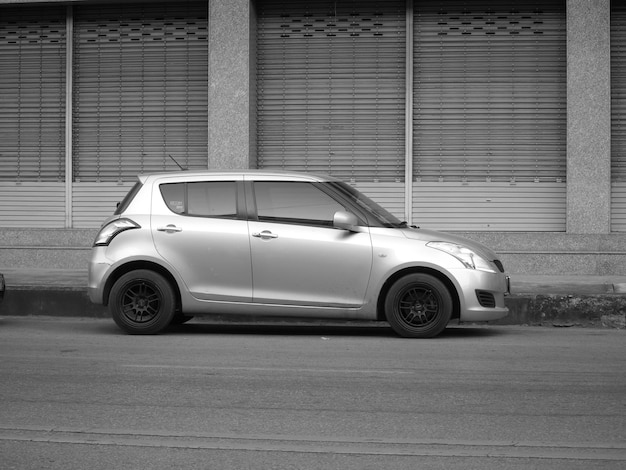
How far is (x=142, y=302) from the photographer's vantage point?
A: 10766mm

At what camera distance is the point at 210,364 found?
8.48 m

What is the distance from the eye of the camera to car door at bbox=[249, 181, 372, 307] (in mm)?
10406

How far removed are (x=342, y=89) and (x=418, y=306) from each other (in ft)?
26.6

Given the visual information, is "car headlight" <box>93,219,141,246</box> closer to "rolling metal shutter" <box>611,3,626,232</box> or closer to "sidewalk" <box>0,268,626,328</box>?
"sidewalk" <box>0,268,626,328</box>

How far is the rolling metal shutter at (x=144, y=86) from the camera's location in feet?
59.9

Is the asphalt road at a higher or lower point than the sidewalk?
lower

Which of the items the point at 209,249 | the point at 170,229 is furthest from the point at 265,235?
the point at 170,229

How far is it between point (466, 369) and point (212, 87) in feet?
35.0

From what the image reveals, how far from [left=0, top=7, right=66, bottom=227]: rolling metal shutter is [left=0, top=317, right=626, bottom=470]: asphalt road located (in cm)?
855

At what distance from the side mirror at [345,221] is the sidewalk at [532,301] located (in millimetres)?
2742

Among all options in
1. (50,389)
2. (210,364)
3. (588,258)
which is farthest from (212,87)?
(50,389)

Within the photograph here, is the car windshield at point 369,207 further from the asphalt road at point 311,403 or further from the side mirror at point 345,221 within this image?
the asphalt road at point 311,403

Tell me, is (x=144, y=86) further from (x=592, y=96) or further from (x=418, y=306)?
(x=418, y=306)

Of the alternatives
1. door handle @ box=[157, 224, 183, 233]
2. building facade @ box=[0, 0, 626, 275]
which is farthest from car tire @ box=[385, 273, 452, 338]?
building facade @ box=[0, 0, 626, 275]
